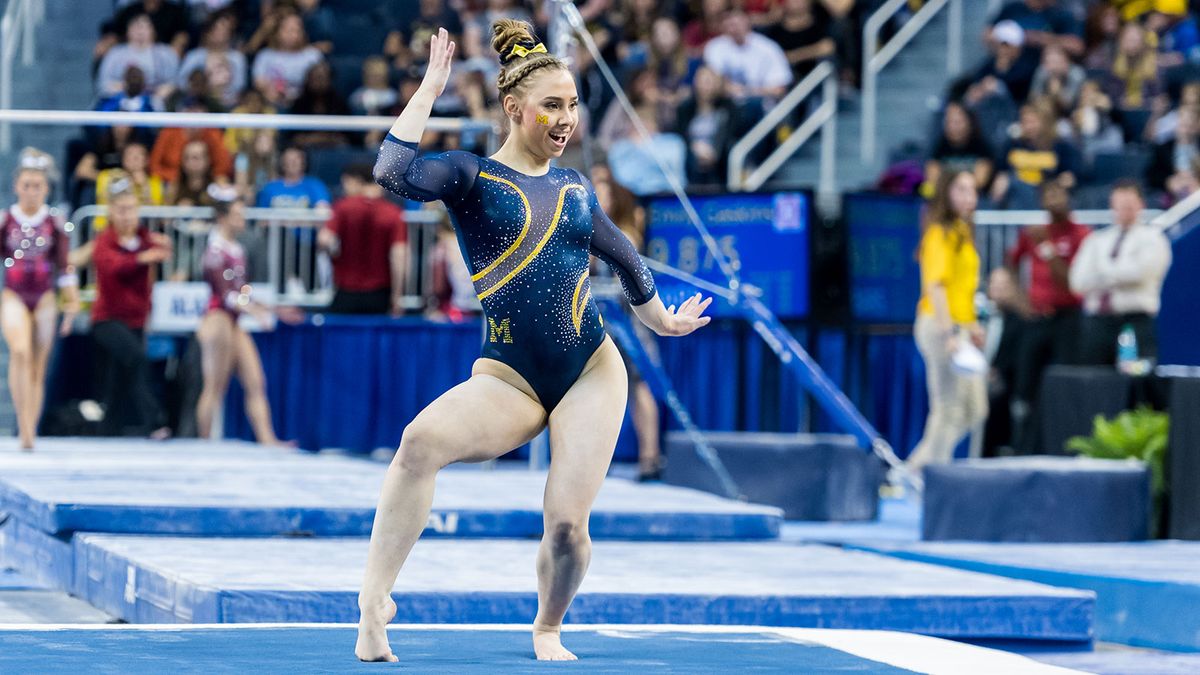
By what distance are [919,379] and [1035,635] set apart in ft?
19.2

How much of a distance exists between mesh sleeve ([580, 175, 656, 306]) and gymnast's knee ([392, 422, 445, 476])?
64 cm

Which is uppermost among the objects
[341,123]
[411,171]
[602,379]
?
[341,123]

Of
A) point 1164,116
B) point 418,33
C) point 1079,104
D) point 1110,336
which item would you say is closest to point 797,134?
point 1079,104

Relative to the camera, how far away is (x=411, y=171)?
4266 mm

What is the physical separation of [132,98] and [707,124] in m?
4.13

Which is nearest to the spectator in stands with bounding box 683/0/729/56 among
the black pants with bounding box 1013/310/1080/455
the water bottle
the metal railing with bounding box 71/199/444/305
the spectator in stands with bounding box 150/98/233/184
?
the metal railing with bounding box 71/199/444/305

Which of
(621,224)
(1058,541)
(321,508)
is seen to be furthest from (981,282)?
(321,508)

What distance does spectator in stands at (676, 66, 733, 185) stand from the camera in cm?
1406

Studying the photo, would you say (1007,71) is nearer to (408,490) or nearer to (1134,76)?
(1134,76)

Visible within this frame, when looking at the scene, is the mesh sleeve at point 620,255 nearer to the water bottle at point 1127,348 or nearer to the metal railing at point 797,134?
the water bottle at point 1127,348

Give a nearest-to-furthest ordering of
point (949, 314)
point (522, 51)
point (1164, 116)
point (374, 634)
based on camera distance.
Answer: point (374, 634) < point (522, 51) < point (949, 314) < point (1164, 116)

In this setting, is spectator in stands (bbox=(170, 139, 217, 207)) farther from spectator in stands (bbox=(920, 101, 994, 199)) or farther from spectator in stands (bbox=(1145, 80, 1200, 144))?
spectator in stands (bbox=(1145, 80, 1200, 144))

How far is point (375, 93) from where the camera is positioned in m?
14.6

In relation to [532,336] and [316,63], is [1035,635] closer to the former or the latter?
[532,336]
